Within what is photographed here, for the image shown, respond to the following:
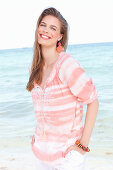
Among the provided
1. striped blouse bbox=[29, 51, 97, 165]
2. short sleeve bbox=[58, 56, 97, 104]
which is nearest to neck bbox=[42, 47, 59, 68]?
striped blouse bbox=[29, 51, 97, 165]

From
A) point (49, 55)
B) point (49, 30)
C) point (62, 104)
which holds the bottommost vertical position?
point (62, 104)

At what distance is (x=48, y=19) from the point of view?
7.88 ft

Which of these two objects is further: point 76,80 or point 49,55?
point 49,55

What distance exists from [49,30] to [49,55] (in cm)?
19

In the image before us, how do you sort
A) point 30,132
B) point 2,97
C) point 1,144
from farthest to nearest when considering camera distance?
point 2,97
point 30,132
point 1,144

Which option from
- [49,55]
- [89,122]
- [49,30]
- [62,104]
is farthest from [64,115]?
[49,30]

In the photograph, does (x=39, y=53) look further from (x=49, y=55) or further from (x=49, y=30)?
(x=49, y=30)

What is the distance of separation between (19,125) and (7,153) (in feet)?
4.86

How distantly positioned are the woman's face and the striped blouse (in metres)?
0.25

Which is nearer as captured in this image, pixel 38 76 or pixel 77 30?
pixel 38 76

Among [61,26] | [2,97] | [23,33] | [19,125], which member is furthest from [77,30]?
[61,26]

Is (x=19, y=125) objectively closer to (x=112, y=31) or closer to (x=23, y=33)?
(x=23, y=33)

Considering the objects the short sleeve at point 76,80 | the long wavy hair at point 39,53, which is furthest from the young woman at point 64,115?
the long wavy hair at point 39,53

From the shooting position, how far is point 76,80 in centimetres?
Result: 205
